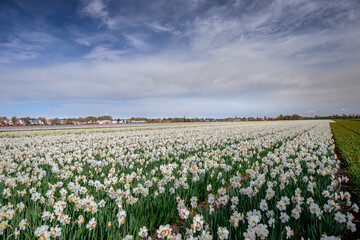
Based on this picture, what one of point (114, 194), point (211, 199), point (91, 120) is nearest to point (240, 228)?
point (211, 199)

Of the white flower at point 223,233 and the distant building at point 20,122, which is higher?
the distant building at point 20,122

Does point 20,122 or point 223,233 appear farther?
point 20,122

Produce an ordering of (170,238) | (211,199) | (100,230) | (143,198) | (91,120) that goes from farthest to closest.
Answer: (91,120), (143,198), (211,199), (100,230), (170,238)

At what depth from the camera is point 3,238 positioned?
2781 mm

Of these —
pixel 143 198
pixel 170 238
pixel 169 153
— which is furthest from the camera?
pixel 169 153

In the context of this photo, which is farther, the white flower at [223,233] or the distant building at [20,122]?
the distant building at [20,122]

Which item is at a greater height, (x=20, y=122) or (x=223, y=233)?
(x=20, y=122)

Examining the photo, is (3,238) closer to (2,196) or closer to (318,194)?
(2,196)

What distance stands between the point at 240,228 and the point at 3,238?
3.67 meters

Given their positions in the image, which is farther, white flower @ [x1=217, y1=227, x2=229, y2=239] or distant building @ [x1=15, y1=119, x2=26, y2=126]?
distant building @ [x1=15, y1=119, x2=26, y2=126]

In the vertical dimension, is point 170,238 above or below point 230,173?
above

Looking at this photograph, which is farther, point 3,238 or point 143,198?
point 143,198

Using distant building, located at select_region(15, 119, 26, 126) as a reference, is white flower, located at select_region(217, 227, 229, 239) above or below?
below

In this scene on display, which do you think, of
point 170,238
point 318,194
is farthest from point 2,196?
point 318,194
